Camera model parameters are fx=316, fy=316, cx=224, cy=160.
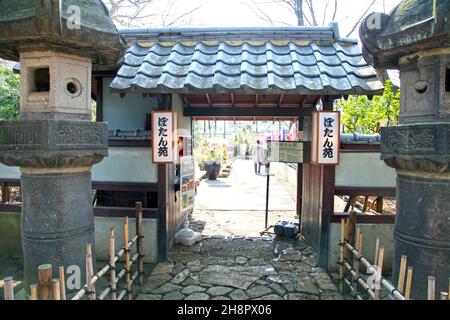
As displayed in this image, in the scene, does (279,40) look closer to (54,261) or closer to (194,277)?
(194,277)

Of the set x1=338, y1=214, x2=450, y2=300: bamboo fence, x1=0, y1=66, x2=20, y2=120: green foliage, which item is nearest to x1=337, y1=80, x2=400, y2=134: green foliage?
x1=338, y1=214, x2=450, y2=300: bamboo fence

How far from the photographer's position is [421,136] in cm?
352

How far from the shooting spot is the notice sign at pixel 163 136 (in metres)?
6.21

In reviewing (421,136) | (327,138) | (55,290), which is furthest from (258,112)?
(55,290)

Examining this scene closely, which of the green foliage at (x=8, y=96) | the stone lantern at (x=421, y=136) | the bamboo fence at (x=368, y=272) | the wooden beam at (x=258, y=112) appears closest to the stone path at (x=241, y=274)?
the bamboo fence at (x=368, y=272)

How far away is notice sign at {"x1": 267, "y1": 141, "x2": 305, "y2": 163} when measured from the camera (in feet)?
24.8

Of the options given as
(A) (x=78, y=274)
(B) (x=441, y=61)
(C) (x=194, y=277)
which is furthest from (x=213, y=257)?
(B) (x=441, y=61)

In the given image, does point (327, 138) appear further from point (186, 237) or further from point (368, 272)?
point (186, 237)

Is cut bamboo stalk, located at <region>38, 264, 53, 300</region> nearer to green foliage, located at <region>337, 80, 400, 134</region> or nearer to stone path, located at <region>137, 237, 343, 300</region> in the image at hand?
stone path, located at <region>137, 237, 343, 300</region>

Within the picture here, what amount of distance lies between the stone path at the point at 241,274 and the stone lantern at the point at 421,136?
83.9 inches

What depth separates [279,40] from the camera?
7.46m

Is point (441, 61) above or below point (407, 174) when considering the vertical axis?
above

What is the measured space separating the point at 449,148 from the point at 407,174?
1.91 feet

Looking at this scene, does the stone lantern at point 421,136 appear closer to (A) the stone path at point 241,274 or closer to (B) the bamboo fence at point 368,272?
(B) the bamboo fence at point 368,272
